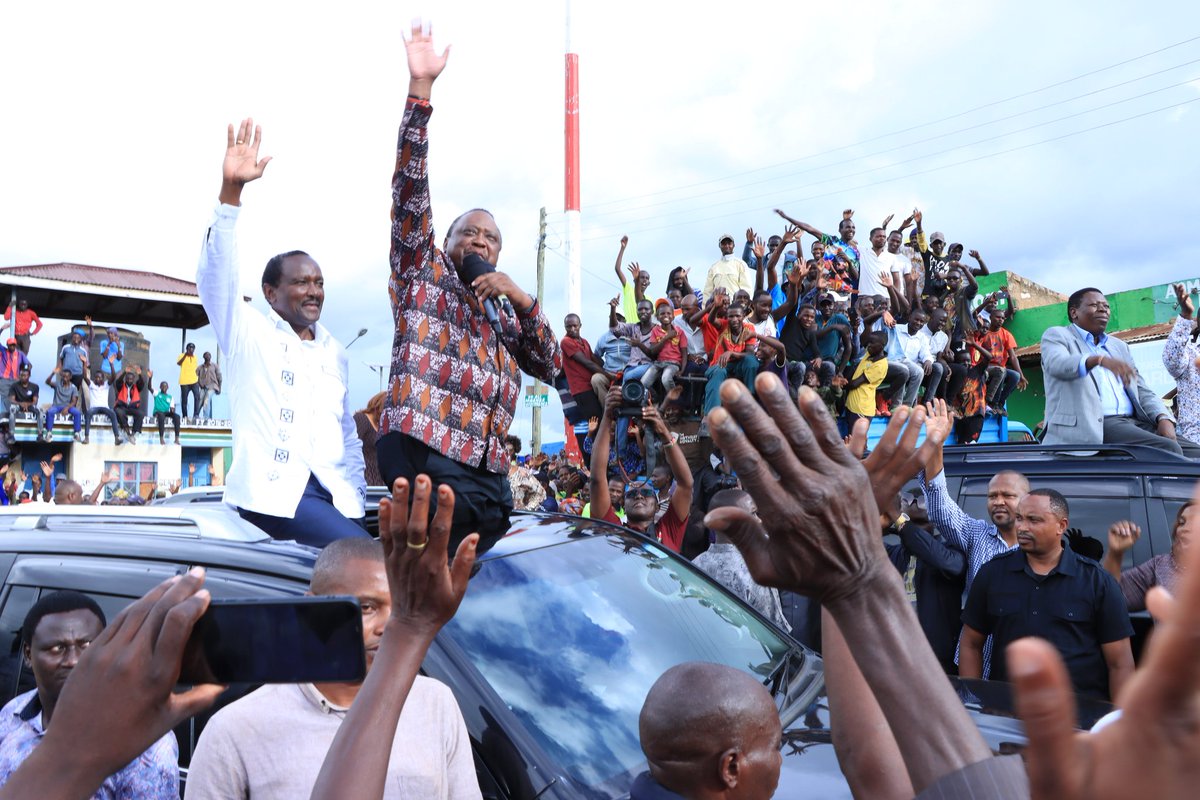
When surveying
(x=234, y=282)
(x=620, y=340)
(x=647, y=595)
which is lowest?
(x=647, y=595)

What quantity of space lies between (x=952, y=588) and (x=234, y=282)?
12.5ft

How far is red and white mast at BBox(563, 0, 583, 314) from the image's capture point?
1622 cm

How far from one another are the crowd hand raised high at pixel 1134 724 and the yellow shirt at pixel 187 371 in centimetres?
2765


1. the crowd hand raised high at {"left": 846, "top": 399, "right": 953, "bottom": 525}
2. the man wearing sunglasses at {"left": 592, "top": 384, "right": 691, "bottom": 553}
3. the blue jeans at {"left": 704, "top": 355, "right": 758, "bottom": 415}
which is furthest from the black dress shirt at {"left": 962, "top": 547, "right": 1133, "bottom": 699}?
the blue jeans at {"left": 704, "top": 355, "right": 758, "bottom": 415}

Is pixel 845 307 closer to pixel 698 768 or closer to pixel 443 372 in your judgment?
pixel 443 372

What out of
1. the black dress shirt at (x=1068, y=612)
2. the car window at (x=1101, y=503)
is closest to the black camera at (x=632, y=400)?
the car window at (x=1101, y=503)

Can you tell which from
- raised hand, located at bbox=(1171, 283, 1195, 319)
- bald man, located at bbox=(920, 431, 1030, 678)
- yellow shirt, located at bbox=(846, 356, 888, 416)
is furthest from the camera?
yellow shirt, located at bbox=(846, 356, 888, 416)

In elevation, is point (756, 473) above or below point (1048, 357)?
below

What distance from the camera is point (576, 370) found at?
35.3 feet

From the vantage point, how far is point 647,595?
3.28 metres

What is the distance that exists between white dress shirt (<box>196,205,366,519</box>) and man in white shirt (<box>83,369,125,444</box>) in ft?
73.2

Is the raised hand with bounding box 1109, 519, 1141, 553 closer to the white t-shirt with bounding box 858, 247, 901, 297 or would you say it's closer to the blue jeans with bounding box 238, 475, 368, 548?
the blue jeans with bounding box 238, 475, 368, 548

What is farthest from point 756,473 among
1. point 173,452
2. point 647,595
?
point 173,452

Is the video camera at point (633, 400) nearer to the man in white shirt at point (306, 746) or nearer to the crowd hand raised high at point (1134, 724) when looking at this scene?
the man in white shirt at point (306, 746)
